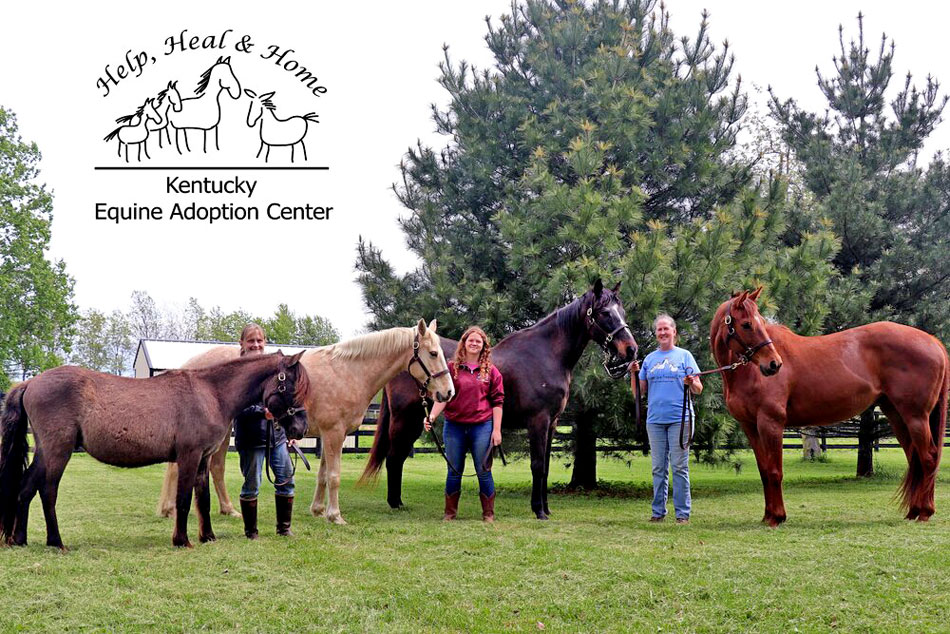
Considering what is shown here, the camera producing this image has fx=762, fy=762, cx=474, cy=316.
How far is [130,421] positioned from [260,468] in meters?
1.18

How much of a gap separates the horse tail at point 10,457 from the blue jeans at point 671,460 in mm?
5596

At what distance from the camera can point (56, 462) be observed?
5.89 meters

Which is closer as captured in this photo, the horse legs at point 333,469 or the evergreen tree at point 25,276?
the horse legs at point 333,469

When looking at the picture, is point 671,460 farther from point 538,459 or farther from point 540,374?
point 540,374

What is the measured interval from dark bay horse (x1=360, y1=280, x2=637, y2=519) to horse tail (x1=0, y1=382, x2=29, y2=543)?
3.69m

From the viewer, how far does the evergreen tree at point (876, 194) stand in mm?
13867

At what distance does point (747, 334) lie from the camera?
291 inches

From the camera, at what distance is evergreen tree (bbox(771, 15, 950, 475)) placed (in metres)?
13.9

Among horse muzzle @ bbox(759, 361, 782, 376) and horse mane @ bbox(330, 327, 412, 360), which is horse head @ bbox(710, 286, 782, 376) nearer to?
horse muzzle @ bbox(759, 361, 782, 376)

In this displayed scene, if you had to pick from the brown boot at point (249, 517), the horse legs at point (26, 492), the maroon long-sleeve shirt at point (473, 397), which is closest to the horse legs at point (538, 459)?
the maroon long-sleeve shirt at point (473, 397)

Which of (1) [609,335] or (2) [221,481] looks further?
(2) [221,481]

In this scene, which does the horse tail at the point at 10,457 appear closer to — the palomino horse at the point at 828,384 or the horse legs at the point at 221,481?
the horse legs at the point at 221,481

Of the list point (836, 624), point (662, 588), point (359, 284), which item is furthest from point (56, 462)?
point (359, 284)

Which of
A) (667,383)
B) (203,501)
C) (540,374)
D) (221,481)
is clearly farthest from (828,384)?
(221,481)
